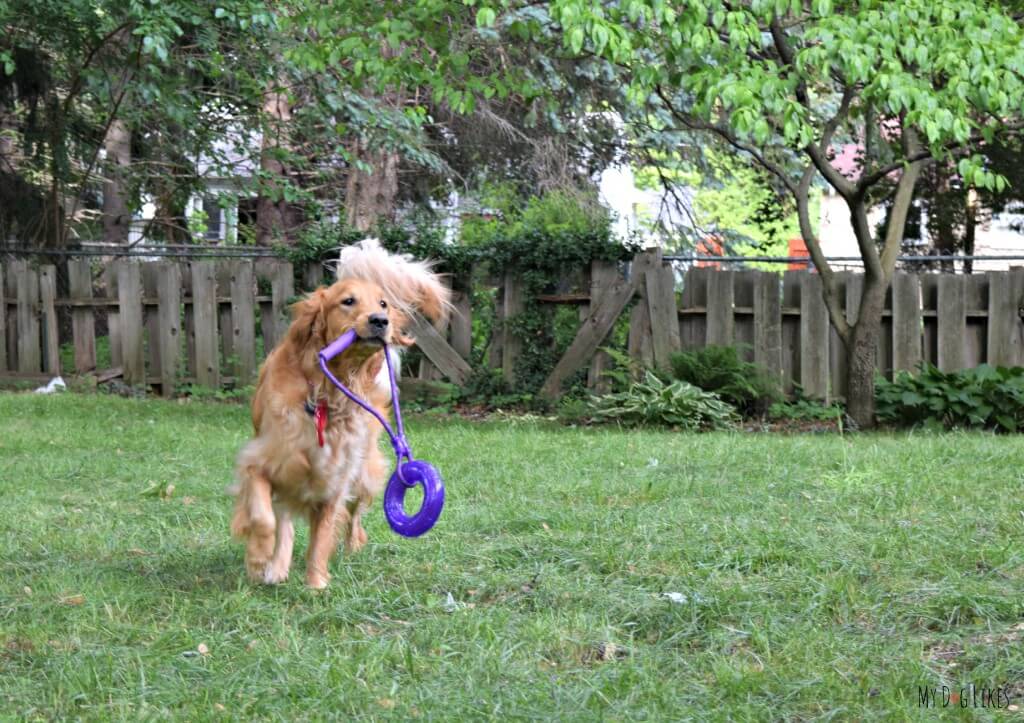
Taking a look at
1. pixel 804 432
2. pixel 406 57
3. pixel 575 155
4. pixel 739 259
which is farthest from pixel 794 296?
pixel 575 155

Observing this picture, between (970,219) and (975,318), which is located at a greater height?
(970,219)

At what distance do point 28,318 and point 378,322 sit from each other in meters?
11.9

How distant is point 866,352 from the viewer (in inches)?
454

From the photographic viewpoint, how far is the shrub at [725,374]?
39.2 feet

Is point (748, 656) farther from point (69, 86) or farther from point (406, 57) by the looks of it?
point (69, 86)

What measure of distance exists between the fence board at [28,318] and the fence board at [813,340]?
9617 millimetres

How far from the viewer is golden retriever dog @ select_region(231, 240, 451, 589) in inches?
196

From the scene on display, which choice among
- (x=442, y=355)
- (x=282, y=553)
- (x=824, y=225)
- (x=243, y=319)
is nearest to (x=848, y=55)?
(x=282, y=553)

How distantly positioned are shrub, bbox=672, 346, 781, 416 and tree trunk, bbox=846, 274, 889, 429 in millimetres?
914

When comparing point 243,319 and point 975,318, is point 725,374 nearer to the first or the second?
point 975,318

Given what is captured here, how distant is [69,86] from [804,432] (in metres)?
10.6

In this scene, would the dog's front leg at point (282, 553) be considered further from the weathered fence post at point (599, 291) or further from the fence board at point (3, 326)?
the fence board at point (3, 326)

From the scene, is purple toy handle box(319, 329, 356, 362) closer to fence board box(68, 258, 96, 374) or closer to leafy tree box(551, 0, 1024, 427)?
leafy tree box(551, 0, 1024, 427)

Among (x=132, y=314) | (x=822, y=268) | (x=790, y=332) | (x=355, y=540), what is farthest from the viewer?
(x=132, y=314)
